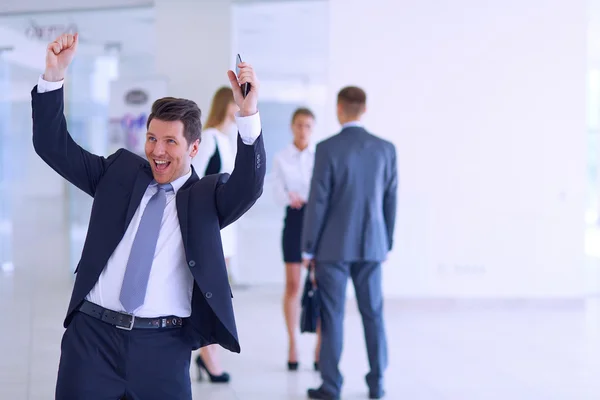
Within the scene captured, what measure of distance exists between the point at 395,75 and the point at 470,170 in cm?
115

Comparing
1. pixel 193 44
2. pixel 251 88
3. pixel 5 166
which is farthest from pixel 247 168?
pixel 5 166

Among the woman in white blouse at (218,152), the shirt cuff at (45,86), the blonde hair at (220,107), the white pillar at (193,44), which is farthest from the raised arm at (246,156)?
the white pillar at (193,44)

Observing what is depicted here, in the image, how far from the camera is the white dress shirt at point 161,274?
2363 mm

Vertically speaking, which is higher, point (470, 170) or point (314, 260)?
point (470, 170)

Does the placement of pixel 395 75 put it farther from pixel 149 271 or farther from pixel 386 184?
pixel 149 271

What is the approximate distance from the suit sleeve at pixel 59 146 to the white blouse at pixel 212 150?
80.9 inches

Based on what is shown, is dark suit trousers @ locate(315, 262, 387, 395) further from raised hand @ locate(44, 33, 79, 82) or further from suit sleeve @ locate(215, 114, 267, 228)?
raised hand @ locate(44, 33, 79, 82)

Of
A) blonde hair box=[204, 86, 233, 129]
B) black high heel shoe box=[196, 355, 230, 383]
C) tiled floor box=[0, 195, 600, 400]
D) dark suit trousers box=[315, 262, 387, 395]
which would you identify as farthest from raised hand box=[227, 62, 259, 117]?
black high heel shoe box=[196, 355, 230, 383]

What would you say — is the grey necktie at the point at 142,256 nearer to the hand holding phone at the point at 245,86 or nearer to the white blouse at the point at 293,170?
the hand holding phone at the point at 245,86

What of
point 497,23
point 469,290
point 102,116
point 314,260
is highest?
point 497,23

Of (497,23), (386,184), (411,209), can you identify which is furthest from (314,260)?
(497,23)

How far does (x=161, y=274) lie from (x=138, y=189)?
10.6 inches

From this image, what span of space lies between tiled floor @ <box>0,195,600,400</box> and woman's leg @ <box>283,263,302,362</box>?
18 centimetres

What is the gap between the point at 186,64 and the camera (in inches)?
331
